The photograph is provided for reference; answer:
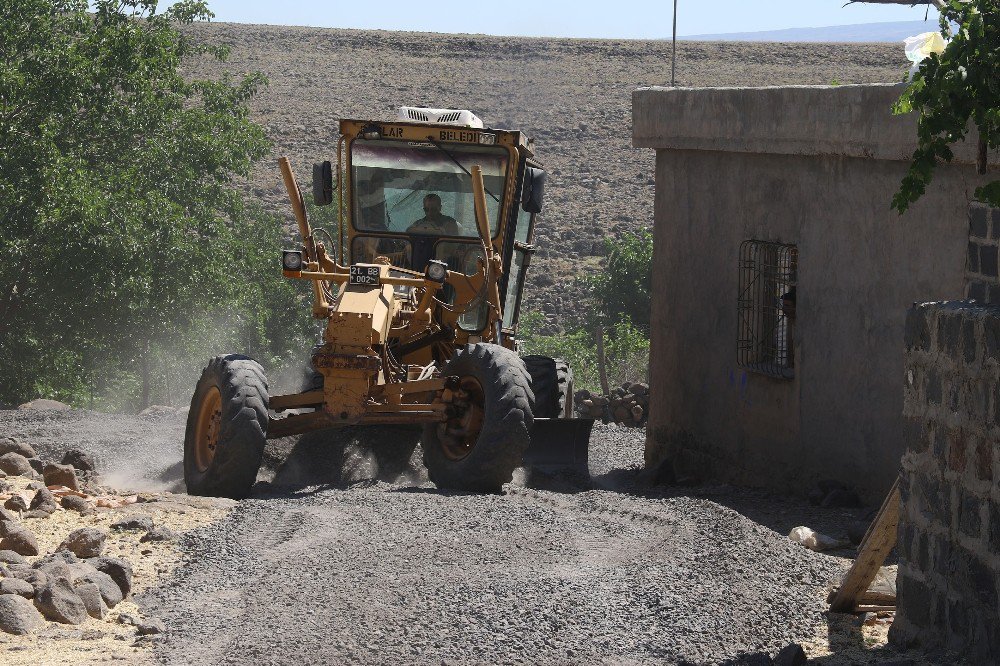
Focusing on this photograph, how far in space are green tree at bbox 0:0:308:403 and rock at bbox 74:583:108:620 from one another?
42.2ft

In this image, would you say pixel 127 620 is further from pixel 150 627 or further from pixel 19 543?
pixel 19 543

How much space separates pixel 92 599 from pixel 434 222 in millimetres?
6025

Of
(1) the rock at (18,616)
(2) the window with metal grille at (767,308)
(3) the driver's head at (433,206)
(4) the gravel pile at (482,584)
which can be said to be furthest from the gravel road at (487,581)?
(3) the driver's head at (433,206)

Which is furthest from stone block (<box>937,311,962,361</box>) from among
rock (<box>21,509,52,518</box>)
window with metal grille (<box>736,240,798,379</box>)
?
window with metal grille (<box>736,240,798,379</box>)

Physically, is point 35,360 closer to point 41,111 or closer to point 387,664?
point 41,111

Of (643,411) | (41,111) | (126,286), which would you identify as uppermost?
(41,111)

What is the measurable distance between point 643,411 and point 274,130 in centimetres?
2972

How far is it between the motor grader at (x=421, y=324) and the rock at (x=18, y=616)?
3434 mm

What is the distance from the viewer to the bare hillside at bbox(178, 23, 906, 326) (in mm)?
41188

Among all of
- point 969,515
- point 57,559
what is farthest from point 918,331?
point 57,559

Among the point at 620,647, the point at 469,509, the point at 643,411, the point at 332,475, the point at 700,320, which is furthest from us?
the point at 643,411

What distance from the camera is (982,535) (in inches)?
→ 230

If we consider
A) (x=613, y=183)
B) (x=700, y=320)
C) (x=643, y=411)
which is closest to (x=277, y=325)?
(x=643, y=411)

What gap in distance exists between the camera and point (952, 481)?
6.12m
